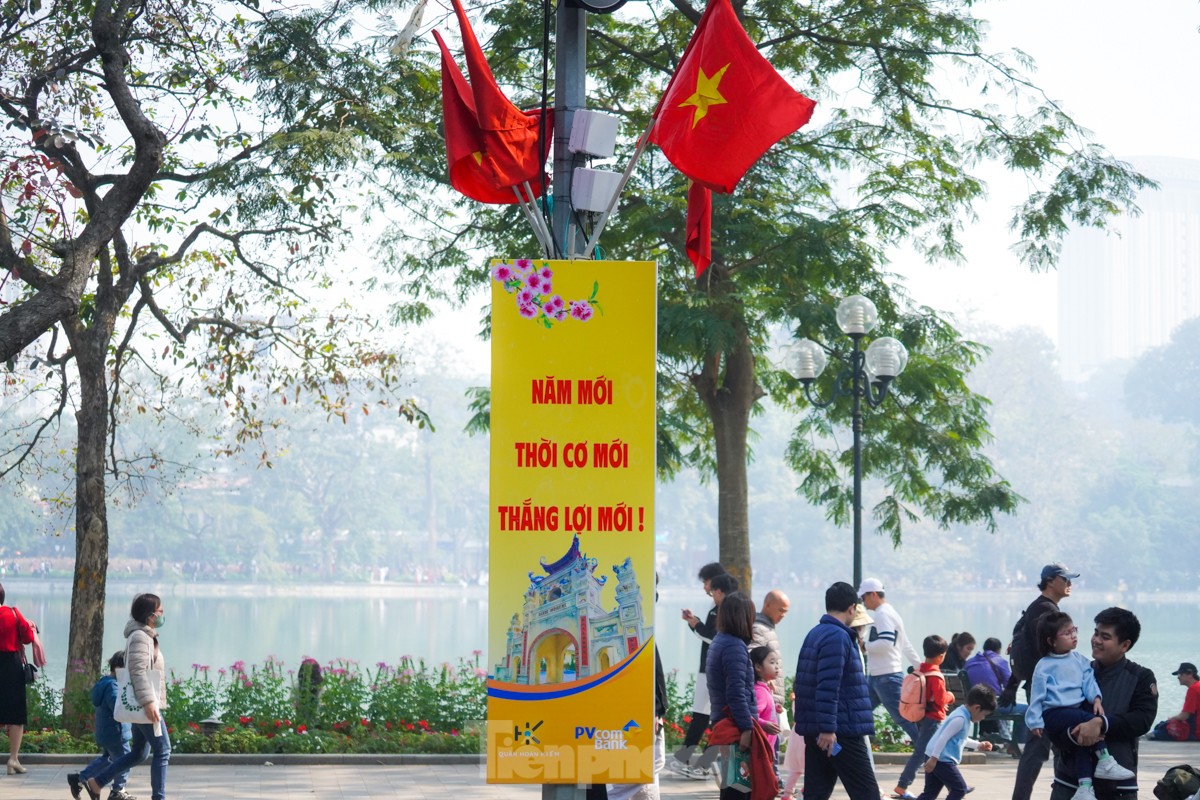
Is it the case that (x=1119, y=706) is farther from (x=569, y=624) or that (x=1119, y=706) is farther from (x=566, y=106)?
(x=566, y=106)

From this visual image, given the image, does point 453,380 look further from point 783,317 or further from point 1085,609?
point 783,317

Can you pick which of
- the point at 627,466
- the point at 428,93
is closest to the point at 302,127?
the point at 428,93

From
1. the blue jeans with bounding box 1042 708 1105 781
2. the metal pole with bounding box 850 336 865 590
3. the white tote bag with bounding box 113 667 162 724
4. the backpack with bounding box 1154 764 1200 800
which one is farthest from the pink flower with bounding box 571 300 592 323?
the metal pole with bounding box 850 336 865 590

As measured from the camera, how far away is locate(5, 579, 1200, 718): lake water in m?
44.5

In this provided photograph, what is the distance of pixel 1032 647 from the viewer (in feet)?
29.8

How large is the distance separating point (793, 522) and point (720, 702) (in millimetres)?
74624

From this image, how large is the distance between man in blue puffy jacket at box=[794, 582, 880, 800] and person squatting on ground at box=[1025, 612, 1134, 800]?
1.07 meters

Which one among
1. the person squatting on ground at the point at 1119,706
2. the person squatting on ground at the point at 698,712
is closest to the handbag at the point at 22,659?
the person squatting on ground at the point at 698,712

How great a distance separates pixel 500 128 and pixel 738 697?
3.40 meters

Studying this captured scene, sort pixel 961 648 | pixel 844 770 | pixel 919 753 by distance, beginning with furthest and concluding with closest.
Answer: pixel 961 648 → pixel 919 753 → pixel 844 770

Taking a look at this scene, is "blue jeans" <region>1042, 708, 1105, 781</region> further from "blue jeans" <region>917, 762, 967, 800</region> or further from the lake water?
the lake water

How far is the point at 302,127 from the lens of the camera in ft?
46.6

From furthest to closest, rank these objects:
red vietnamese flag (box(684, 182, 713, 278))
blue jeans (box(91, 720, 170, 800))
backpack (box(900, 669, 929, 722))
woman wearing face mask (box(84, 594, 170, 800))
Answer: backpack (box(900, 669, 929, 722)) → blue jeans (box(91, 720, 170, 800)) → woman wearing face mask (box(84, 594, 170, 800)) → red vietnamese flag (box(684, 182, 713, 278))

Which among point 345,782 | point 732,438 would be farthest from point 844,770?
point 732,438
